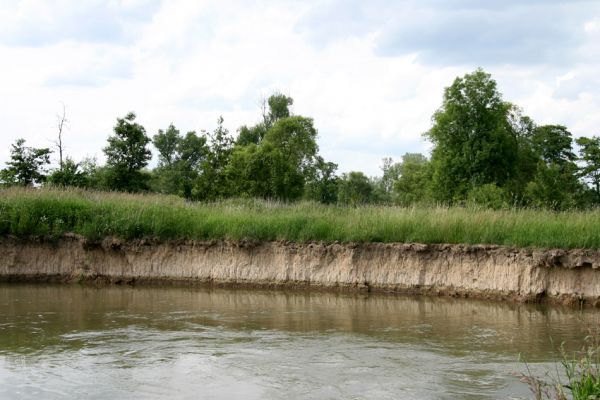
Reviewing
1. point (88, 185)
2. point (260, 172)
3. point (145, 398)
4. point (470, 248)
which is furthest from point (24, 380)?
point (88, 185)

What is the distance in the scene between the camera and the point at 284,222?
70.5 feet

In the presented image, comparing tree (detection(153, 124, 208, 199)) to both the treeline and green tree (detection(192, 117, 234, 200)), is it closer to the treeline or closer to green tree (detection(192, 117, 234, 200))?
the treeline

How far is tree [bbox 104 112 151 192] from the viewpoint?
38.8m

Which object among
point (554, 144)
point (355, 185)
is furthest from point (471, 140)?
point (355, 185)

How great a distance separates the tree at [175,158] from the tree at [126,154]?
12.2 metres

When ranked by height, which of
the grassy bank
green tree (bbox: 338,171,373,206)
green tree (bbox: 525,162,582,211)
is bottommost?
the grassy bank

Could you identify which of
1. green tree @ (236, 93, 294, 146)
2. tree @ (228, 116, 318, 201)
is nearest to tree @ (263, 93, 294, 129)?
green tree @ (236, 93, 294, 146)

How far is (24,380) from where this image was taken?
9.76m

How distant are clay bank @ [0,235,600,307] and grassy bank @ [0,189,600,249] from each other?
0.36 meters

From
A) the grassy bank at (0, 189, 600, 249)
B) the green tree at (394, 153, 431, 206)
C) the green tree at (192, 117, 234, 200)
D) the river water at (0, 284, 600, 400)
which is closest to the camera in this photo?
the river water at (0, 284, 600, 400)

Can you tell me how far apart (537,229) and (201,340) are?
11.1 m

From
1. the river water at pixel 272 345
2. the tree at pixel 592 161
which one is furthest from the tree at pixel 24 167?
the tree at pixel 592 161

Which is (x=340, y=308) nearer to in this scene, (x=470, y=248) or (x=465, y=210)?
(x=470, y=248)

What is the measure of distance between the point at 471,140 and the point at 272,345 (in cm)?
3539
